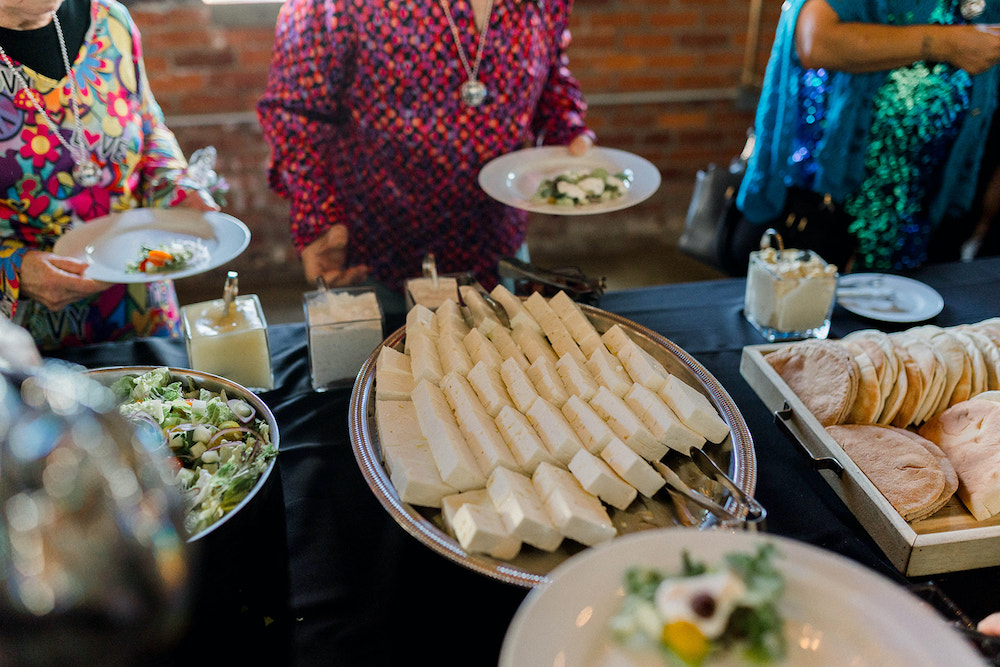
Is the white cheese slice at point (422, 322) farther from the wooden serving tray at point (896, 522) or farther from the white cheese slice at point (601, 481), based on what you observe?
the wooden serving tray at point (896, 522)

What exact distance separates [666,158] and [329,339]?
120 inches

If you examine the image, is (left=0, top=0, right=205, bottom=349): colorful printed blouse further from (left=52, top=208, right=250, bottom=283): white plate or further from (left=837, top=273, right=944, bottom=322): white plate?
(left=837, top=273, right=944, bottom=322): white plate

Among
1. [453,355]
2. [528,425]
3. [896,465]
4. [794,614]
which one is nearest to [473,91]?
[453,355]

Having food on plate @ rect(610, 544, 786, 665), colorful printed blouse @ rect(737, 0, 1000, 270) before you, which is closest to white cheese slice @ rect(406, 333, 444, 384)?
food on plate @ rect(610, 544, 786, 665)

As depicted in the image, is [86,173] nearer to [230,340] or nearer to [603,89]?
[230,340]

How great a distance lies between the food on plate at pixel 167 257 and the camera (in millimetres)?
1336

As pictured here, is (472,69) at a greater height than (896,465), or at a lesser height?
greater

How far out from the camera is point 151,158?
163cm

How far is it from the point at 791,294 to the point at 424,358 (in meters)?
0.79

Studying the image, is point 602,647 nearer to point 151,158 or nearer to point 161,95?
point 151,158

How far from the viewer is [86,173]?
148 centimetres

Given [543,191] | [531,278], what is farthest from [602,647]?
[543,191]

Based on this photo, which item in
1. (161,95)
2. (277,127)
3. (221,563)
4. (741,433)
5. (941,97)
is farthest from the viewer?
(161,95)

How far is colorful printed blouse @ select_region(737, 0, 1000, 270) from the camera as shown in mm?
1732
